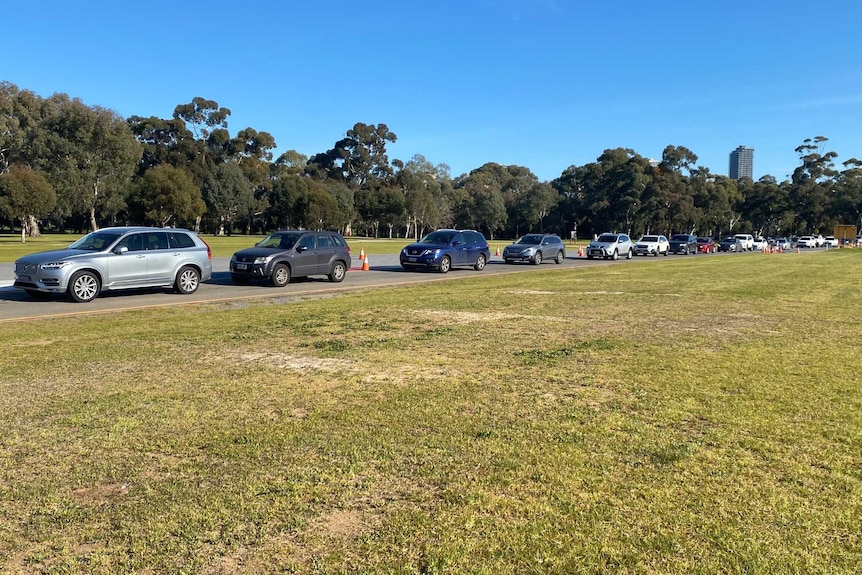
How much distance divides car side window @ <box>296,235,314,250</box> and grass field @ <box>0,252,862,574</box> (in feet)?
33.6

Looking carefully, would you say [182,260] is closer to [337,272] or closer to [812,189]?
[337,272]

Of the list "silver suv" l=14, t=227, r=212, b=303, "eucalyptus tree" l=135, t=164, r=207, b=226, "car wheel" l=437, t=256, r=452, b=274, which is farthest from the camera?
"eucalyptus tree" l=135, t=164, r=207, b=226

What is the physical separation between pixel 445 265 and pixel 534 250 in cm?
721

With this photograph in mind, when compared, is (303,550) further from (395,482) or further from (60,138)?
(60,138)

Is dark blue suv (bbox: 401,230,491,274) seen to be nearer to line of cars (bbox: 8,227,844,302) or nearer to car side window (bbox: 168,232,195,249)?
line of cars (bbox: 8,227,844,302)

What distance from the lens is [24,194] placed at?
5509 cm

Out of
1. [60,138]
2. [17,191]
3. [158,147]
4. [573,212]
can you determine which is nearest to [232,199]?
[158,147]

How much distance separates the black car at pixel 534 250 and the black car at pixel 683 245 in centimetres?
2478

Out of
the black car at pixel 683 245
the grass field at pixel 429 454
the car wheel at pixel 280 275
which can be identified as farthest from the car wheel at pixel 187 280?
the black car at pixel 683 245

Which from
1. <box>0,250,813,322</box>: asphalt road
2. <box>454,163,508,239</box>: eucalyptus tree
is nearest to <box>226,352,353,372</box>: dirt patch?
<box>0,250,813,322</box>: asphalt road

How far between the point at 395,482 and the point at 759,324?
8.55 m

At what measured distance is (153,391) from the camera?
5.82 m

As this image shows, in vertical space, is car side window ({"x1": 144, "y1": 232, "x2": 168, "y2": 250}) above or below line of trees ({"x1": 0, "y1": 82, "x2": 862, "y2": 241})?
below

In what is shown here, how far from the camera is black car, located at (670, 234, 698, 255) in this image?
5278 cm
